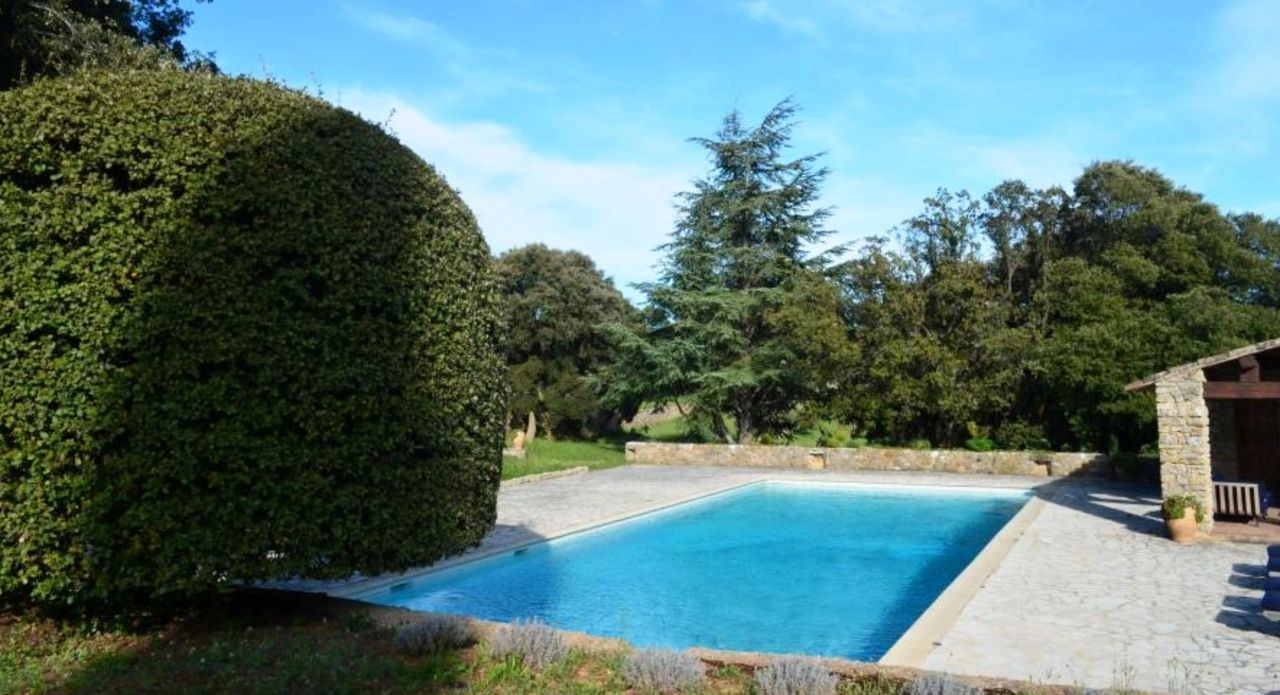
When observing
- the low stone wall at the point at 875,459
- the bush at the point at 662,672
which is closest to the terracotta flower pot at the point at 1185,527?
the bush at the point at 662,672

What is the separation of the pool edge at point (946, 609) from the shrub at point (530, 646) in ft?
8.43

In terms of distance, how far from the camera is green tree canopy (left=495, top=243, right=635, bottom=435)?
37.2 metres

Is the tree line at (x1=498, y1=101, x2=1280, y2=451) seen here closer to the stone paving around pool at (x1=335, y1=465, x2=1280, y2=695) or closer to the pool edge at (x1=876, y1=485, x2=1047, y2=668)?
the stone paving around pool at (x1=335, y1=465, x2=1280, y2=695)

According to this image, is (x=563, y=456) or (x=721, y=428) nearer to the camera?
(x=563, y=456)

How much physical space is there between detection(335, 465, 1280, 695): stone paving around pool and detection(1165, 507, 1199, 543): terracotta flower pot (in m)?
0.21

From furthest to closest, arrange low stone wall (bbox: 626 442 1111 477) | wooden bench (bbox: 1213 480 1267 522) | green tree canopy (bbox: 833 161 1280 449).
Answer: green tree canopy (bbox: 833 161 1280 449), low stone wall (bbox: 626 442 1111 477), wooden bench (bbox: 1213 480 1267 522)

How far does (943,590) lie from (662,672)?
719 centimetres

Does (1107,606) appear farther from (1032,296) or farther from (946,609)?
(1032,296)

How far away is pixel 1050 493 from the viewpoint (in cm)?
1864

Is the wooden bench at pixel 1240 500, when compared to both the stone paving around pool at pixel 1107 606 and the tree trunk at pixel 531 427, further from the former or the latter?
the tree trunk at pixel 531 427

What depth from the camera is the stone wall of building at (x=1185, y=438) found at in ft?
40.1

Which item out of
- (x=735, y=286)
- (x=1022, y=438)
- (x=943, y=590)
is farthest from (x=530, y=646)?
(x=735, y=286)

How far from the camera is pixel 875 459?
25297 millimetres

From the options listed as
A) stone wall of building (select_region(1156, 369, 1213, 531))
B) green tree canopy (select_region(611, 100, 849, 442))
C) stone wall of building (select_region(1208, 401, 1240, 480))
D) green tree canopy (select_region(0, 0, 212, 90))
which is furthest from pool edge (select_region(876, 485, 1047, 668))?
green tree canopy (select_region(611, 100, 849, 442))
